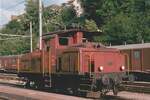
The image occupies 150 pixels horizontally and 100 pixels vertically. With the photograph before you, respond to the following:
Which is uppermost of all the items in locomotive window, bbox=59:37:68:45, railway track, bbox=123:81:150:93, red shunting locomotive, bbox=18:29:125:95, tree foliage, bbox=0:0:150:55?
tree foliage, bbox=0:0:150:55

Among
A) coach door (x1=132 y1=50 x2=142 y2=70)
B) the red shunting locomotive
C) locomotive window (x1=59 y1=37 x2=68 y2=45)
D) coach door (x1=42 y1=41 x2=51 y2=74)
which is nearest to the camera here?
the red shunting locomotive

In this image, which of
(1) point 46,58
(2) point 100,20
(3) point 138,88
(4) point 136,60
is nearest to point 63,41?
(1) point 46,58

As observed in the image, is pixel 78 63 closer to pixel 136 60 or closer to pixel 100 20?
pixel 136 60

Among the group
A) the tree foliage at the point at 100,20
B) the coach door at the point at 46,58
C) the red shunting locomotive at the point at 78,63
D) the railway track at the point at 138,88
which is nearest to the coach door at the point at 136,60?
the tree foliage at the point at 100,20

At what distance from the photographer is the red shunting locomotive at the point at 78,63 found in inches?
793

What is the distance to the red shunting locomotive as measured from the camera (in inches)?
793

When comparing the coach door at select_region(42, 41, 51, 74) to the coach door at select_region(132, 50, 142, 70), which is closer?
the coach door at select_region(42, 41, 51, 74)

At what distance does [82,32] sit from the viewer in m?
22.4

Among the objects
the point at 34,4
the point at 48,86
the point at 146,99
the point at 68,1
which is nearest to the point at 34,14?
the point at 34,4

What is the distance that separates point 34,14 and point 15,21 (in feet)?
26.0

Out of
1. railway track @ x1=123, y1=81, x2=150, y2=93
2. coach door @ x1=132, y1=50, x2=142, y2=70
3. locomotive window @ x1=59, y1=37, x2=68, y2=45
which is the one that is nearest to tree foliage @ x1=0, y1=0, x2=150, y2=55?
coach door @ x1=132, y1=50, x2=142, y2=70

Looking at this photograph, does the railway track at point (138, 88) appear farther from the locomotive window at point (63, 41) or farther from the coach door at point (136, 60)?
the coach door at point (136, 60)

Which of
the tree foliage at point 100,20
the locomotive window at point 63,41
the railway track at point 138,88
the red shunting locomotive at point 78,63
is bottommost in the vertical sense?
the railway track at point 138,88

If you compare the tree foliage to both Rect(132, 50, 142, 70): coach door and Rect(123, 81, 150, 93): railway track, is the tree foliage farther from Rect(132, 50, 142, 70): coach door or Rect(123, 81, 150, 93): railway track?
Rect(123, 81, 150, 93): railway track
